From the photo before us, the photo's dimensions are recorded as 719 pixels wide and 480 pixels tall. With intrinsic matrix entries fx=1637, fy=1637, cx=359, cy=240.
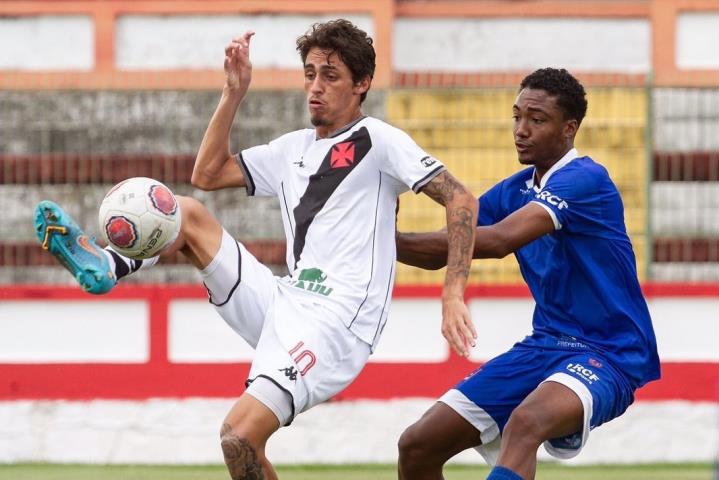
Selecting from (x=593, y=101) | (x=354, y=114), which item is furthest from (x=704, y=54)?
(x=354, y=114)

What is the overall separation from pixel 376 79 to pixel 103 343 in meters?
4.10

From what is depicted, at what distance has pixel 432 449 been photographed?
6.95m

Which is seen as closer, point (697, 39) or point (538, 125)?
point (538, 125)

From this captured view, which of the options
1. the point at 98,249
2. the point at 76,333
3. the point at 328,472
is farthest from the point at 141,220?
the point at 76,333

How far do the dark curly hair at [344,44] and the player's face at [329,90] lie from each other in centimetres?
2

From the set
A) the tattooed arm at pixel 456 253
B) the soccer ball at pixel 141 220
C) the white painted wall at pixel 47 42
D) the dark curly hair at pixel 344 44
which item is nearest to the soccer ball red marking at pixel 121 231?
the soccer ball at pixel 141 220

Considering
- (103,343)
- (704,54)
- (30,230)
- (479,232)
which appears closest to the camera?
(479,232)

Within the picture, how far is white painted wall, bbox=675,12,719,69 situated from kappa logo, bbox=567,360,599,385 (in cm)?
900

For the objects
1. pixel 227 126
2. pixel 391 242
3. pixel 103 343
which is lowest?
pixel 103 343

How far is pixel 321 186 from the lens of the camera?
268 inches

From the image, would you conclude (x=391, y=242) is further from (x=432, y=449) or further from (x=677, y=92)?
(x=677, y=92)

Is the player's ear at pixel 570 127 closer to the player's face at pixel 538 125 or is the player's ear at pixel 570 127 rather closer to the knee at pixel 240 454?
the player's face at pixel 538 125

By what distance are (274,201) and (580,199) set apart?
24.4 feet

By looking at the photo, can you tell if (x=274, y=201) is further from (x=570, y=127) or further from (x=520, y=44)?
(x=570, y=127)
